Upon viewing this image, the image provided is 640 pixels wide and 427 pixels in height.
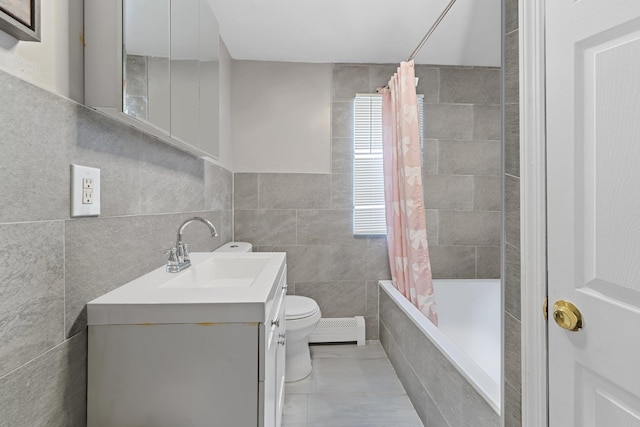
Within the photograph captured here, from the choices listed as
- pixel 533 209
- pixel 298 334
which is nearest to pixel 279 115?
pixel 298 334

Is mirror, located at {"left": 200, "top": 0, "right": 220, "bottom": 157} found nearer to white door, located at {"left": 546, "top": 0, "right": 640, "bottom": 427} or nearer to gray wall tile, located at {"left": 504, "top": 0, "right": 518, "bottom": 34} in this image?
gray wall tile, located at {"left": 504, "top": 0, "right": 518, "bottom": 34}

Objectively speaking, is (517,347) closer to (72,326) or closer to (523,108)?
(523,108)

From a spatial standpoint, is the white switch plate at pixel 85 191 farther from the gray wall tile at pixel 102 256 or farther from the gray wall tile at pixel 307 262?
the gray wall tile at pixel 307 262

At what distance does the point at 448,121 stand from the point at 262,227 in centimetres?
179

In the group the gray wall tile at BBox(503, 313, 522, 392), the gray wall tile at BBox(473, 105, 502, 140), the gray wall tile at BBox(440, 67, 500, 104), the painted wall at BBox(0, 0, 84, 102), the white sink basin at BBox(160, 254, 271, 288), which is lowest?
the gray wall tile at BBox(503, 313, 522, 392)

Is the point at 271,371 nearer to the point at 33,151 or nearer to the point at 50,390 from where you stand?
the point at 50,390

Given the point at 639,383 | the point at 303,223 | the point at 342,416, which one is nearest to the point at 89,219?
the point at 639,383

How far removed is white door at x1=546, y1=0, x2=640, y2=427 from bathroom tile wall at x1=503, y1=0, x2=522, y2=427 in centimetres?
10

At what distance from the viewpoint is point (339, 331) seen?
2.77m

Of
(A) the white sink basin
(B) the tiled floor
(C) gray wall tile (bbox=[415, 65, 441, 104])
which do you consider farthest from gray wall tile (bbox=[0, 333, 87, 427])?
(C) gray wall tile (bbox=[415, 65, 441, 104])

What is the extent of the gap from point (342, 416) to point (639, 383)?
4.83 ft

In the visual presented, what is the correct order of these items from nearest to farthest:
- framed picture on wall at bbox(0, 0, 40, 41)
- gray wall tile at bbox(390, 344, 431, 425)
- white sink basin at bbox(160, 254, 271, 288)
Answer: framed picture on wall at bbox(0, 0, 40, 41) → white sink basin at bbox(160, 254, 271, 288) → gray wall tile at bbox(390, 344, 431, 425)

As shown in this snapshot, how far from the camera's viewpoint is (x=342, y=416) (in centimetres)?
183

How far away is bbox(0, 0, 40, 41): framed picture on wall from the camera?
2.00 ft
